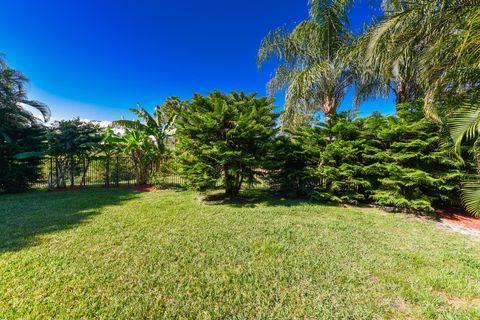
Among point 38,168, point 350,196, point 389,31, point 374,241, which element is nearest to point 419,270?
point 374,241

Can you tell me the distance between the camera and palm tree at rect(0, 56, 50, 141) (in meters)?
8.55

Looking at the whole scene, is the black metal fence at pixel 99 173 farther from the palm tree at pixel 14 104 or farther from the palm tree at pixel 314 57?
the palm tree at pixel 314 57

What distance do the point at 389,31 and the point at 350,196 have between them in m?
4.91

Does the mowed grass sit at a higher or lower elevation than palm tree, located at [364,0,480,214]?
lower

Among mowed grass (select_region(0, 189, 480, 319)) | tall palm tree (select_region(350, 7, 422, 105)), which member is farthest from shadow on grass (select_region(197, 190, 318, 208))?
tall palm tree (select_region(350, 7, 422, 105))

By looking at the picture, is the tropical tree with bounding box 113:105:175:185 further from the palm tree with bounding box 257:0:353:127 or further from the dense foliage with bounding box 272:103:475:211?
the dense foliage with bounding box 272:103:475:211

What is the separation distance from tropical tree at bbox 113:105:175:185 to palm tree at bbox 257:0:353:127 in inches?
243

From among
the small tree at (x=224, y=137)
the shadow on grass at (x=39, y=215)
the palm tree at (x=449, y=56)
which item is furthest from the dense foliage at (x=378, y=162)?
the shadow on grass at (x=39, y=215)

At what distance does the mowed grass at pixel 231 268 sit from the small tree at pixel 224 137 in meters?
1.83

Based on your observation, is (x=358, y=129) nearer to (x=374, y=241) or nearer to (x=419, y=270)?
(x=374, y=241)

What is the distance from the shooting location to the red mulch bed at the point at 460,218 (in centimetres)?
526

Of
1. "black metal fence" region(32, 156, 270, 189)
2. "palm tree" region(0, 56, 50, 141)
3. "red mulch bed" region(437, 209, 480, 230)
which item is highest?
"palm tree" region(0, 56, 50, 141)

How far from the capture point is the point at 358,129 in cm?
657

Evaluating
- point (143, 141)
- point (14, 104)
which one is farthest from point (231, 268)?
point (14, 104)
